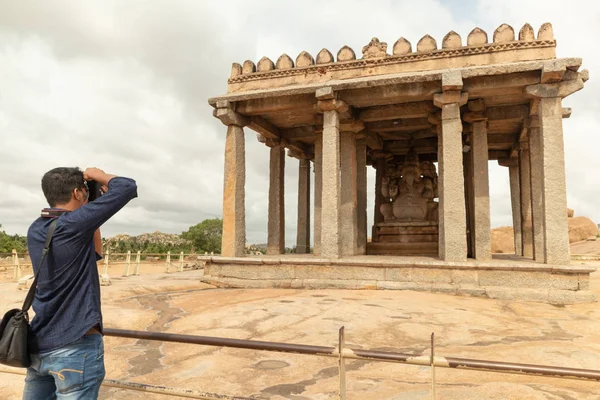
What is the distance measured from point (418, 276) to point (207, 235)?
39230 mm

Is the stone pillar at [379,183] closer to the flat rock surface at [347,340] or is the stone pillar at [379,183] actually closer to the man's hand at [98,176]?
the flat rock surface at [347,340]

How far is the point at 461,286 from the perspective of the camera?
346 inches

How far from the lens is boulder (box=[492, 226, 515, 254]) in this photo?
27275 mm

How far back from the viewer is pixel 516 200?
50.2 feet

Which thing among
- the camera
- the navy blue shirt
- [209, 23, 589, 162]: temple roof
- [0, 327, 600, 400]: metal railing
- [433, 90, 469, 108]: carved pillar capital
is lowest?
[0, 327, 600, 400]: metal railing

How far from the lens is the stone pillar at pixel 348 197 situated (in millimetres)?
11781

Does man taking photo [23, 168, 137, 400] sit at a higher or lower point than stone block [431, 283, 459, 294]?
higher

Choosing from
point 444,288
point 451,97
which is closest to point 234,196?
point 444,288

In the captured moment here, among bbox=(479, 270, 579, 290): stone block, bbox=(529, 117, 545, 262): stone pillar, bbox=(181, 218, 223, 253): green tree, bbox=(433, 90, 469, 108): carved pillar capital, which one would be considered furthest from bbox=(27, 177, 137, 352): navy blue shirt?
bbox=(181, 218, 223, 253): green tree

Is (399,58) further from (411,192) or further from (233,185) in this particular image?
(411,192)

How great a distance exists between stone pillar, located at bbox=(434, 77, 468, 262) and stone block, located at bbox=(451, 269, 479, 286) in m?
0.30

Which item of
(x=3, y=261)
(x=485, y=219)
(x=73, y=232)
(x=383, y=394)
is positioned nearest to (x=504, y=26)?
(x=485, y=219)

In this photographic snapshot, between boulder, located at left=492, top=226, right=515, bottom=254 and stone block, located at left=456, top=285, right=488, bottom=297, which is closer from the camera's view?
stone block, located at left=456, top=285, right=488, bottom=297

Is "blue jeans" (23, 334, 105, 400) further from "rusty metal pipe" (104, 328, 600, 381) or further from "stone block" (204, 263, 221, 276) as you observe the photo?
"stone block" (204, 263, 221, 276)
